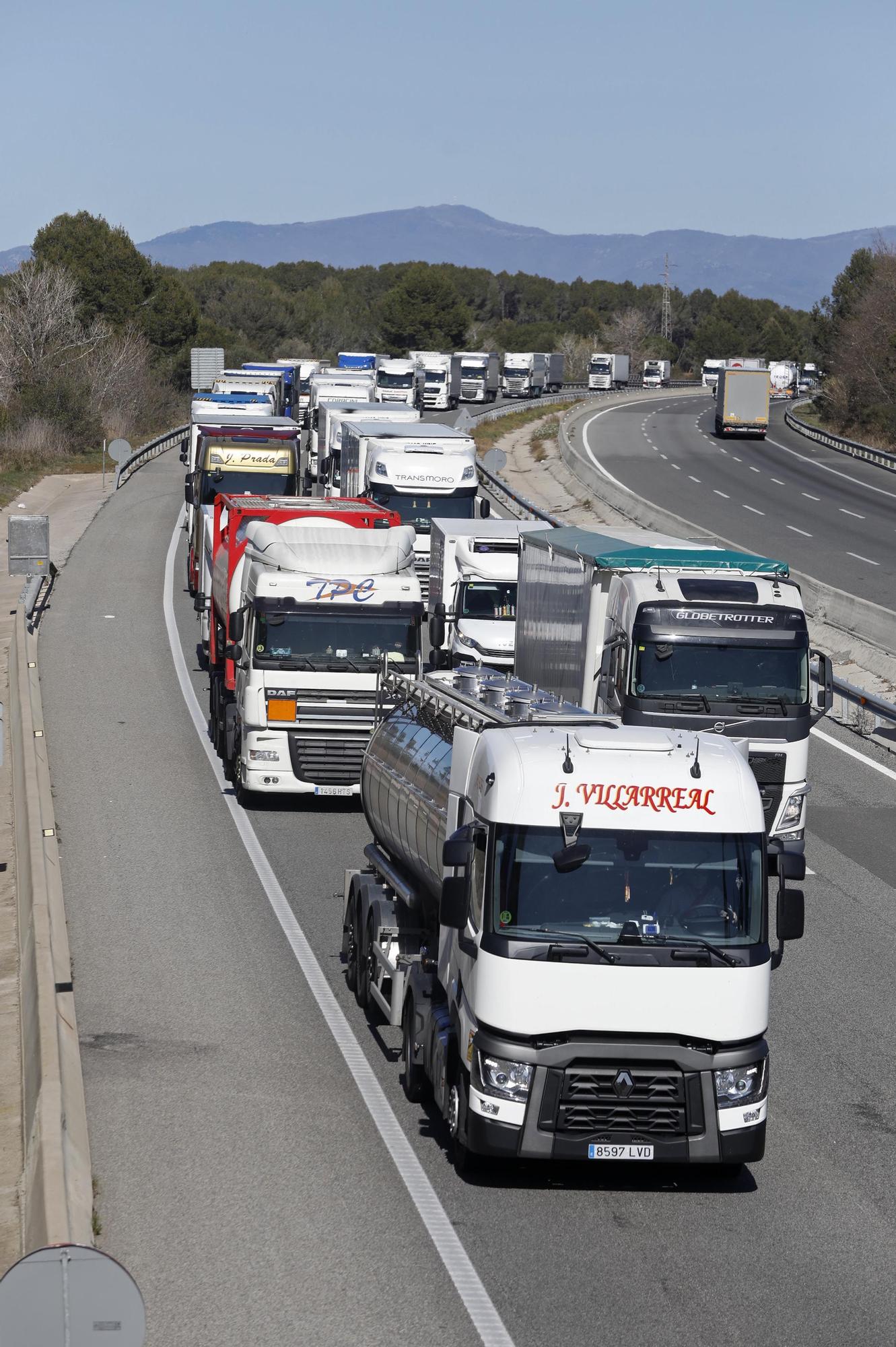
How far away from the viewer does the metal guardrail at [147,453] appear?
5556 cm

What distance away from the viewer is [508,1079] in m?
9.10

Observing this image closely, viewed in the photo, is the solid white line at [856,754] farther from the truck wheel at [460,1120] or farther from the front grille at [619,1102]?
the front grille at [619,1102]

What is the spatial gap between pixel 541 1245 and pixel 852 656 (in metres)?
21.0

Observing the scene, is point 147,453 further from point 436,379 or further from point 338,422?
point 436,379

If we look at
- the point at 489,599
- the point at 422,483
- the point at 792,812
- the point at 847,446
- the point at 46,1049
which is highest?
the point at 422,483

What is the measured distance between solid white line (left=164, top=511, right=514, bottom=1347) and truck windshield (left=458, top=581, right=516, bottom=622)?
6.15 m

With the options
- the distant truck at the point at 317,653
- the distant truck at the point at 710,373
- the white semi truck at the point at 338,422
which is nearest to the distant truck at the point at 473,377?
the distant truck at the point at 710,373

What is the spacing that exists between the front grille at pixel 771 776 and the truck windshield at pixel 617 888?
6.98m

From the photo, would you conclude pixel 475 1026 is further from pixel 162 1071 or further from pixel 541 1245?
pixel 162 1071

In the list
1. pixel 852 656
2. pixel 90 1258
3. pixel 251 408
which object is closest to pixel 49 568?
pixel 251 408

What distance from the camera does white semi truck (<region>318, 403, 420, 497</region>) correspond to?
1652 inches

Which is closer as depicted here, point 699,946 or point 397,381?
point 699,946

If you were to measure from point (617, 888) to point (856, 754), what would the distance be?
15.1 m

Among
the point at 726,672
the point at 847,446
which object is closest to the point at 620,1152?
the point at 726,672
